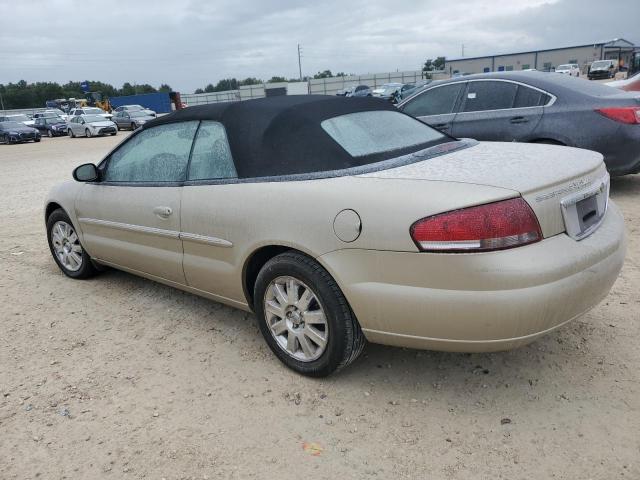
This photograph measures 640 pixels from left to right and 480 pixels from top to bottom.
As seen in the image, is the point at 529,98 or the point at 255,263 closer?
the point at 255,263

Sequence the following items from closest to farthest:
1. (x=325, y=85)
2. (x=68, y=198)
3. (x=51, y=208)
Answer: (x=68, y=198) < (x=51, y=208) < (x=325, y=85)

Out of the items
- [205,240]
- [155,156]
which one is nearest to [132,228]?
[155,156]

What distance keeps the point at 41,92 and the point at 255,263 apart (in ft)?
341

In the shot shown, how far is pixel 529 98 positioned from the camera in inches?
253

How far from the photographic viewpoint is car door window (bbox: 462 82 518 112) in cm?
656

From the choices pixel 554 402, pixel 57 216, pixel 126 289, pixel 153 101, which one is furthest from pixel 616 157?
pixel 153 101

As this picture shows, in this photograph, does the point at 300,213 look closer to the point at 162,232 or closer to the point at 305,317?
the point at 305,317

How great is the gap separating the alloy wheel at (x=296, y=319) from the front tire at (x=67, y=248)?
8.15ft

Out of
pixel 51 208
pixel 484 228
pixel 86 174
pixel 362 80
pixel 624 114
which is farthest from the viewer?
pixel 362 80

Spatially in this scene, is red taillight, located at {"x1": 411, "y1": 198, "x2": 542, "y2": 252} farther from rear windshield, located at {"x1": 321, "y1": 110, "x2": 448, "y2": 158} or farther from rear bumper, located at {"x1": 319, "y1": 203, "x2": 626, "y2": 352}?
rear windshield, located at {"x1": 321, "y1": 110, "x2": 448, "y2": 158}

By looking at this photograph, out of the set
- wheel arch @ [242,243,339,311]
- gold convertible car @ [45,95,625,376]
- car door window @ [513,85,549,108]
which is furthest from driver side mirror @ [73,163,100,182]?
car door window @ [513,85,549,108]

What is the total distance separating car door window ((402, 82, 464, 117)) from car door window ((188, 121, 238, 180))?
173 inches

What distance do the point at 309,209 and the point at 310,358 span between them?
86 centimetres

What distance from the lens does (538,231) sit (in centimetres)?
244
